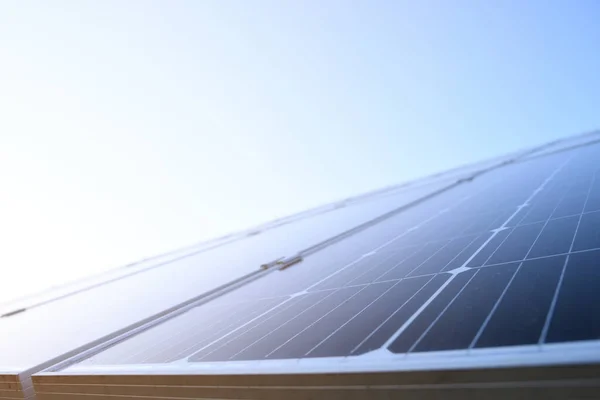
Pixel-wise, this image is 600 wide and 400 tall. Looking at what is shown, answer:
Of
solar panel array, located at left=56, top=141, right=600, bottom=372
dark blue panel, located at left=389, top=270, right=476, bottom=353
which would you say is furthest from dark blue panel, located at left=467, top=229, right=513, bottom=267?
dark blue panel, located at left=389, top=270, right=476, bottom=353

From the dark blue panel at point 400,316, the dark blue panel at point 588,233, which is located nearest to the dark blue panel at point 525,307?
the dark blue panel at point 588,233

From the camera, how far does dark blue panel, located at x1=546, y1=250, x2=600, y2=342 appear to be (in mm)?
2359

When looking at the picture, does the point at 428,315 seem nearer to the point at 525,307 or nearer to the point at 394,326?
the point at 394,326

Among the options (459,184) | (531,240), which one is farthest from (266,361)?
(459,184)

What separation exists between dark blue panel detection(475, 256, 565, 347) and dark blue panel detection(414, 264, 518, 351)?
9 cm

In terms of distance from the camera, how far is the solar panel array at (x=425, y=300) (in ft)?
9.51

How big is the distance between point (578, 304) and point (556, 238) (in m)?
2.51

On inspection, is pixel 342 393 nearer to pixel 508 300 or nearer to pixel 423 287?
pixel 508 300

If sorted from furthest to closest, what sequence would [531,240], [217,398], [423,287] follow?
[531,240] → [423,287] → [217,398]

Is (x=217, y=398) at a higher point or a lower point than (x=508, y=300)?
lower

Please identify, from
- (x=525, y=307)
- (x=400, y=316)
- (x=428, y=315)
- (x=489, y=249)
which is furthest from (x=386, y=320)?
(x=489, y=249)

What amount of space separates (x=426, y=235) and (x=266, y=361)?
214 inches

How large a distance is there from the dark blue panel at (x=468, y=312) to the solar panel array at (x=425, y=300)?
10 mm

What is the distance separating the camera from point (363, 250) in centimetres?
872
